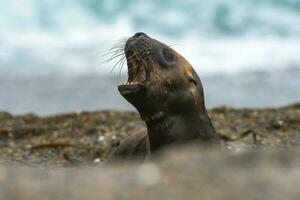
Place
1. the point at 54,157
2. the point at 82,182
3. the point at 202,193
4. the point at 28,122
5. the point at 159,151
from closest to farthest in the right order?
the point at 202,193 < the point at 82,182 < the point at 159,151 < the point at 54,157 < the point at 28,122

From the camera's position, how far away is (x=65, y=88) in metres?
17.1

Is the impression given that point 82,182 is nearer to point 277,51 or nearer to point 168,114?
point 168,114

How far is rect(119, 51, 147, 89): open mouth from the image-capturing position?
6.91 meters

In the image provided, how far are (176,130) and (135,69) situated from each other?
0.59 m

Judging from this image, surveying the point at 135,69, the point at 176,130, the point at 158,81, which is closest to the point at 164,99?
the point at 158,81

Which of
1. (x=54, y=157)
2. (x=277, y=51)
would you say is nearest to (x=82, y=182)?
(x=54, y=157)

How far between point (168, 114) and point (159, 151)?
30 centimetres

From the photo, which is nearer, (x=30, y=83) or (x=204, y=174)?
(x=204, y=174)

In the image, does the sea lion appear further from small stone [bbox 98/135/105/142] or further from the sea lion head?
small stone [bbox 98/135/105/142]

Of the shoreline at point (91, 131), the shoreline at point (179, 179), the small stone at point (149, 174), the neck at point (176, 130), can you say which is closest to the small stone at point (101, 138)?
the shoreline at point (91, 131)

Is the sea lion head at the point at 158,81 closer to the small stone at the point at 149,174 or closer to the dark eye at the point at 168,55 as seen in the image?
the dark eye at the point at 168,55

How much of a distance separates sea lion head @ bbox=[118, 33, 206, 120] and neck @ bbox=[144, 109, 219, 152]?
0.04 m

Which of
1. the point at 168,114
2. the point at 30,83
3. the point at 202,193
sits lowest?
the point at 202,193

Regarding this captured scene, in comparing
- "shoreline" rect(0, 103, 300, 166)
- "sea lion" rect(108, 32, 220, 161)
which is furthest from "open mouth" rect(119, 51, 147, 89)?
"shoreline" rect(0, 103, 300, 166)
